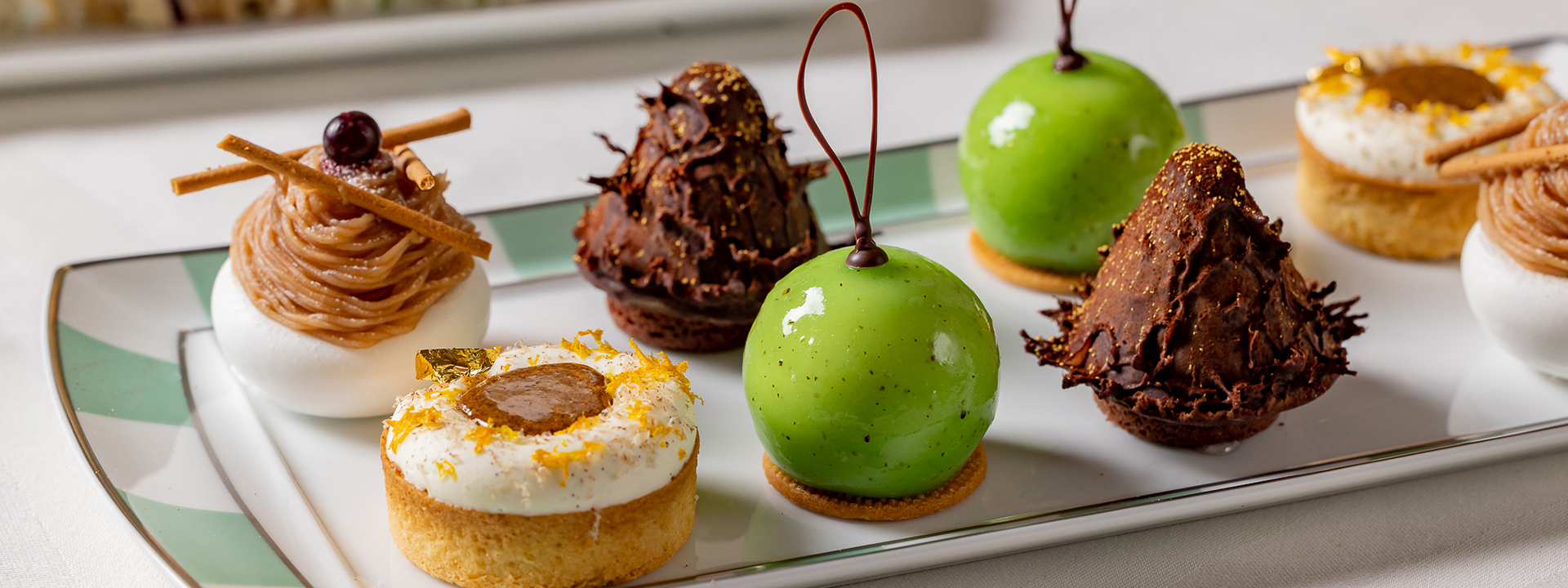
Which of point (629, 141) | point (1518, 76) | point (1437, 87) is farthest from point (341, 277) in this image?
point (1518, 76)

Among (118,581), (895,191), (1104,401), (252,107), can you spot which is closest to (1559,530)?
(1104,401)

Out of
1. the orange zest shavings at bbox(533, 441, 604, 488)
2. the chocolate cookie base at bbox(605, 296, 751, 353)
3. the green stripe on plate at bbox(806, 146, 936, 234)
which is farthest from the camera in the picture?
the green stripe on plate at bbox(806, 146, 936, 234)

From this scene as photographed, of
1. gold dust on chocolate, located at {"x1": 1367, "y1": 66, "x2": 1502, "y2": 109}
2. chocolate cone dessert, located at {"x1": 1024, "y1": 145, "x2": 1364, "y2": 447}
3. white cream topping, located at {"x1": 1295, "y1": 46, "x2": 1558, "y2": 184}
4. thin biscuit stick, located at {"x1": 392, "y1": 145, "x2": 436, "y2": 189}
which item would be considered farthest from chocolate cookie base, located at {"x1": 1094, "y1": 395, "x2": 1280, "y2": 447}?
thin biscuit stick, located at {"x1": 392, "y1": 145, "x2": 436, "y2": 189}

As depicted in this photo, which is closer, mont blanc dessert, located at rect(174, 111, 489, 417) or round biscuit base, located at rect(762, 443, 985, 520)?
round biscuit base, located at rect(762, 443, 985, 520)

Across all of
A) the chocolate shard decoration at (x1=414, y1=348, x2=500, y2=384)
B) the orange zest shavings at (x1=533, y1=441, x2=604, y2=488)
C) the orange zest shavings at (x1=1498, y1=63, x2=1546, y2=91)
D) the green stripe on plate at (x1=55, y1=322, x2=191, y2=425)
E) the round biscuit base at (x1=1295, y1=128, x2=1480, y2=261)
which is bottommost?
the round biscuit base at (x1=1295, y1=128, x2=1480, y2=261)

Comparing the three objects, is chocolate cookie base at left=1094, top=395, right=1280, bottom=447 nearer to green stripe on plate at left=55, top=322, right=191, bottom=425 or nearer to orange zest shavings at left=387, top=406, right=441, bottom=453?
orange zest shavings at left=387, top=406, right=441, bottom=453

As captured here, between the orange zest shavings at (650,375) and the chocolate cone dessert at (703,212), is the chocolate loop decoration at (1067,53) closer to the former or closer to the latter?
the chocolate cone dessert at (703,212)
